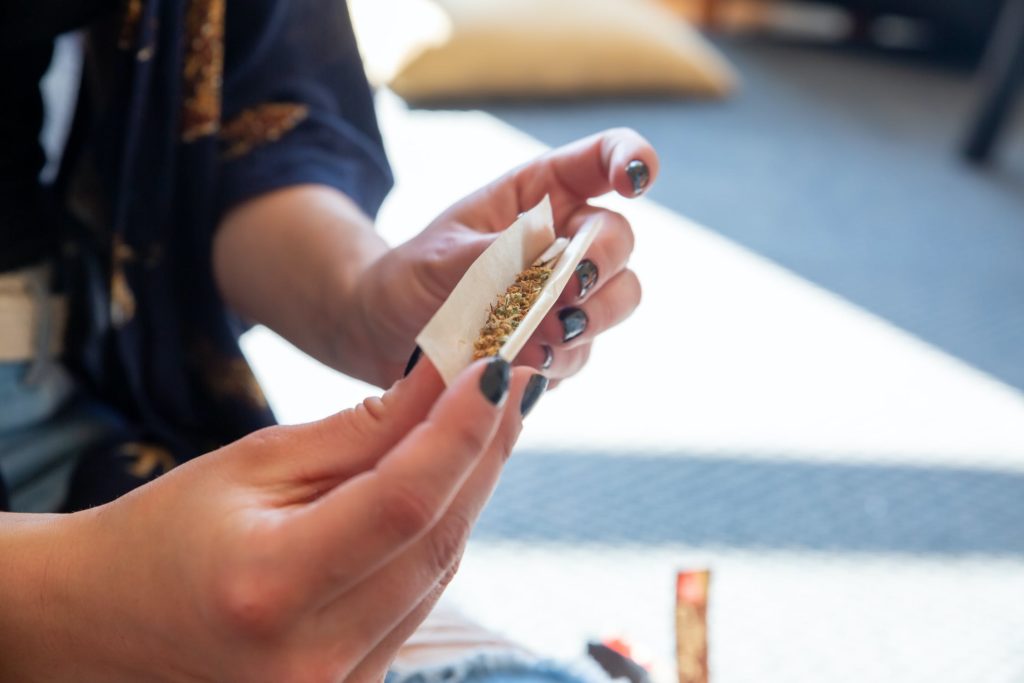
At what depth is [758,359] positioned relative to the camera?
103 centimetres

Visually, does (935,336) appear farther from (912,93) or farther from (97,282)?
(912,93)

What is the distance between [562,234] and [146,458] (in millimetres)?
211

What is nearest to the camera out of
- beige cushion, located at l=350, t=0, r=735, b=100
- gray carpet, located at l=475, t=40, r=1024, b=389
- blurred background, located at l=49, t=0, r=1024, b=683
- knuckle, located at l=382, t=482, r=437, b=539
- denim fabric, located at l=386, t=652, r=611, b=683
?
A: knuckle, located at l=382, t=482, r=437, b=539

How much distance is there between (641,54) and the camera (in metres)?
1.73

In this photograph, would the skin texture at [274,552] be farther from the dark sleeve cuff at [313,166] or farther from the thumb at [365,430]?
the dark sleeve cuff at [313,166]

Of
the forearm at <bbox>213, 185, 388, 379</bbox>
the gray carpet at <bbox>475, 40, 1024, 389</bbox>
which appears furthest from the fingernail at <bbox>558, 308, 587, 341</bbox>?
the gray carpet at <bbox>475, 40, 1024, 389</bbox>

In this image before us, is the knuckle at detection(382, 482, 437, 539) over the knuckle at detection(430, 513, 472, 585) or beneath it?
over

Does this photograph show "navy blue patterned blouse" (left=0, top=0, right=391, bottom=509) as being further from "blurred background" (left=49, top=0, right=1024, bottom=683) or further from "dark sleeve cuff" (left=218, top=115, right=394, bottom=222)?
"blurred background" (left=49, top=0, right=1024, bottom=683)

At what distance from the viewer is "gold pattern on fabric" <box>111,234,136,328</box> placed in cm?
52

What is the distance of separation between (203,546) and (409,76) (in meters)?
1.38

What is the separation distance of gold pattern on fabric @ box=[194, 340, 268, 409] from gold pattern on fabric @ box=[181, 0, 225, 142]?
0.11m

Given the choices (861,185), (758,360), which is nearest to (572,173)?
(758,360)

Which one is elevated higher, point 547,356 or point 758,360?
point 547,356

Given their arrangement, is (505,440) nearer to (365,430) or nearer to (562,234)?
(365,430)
